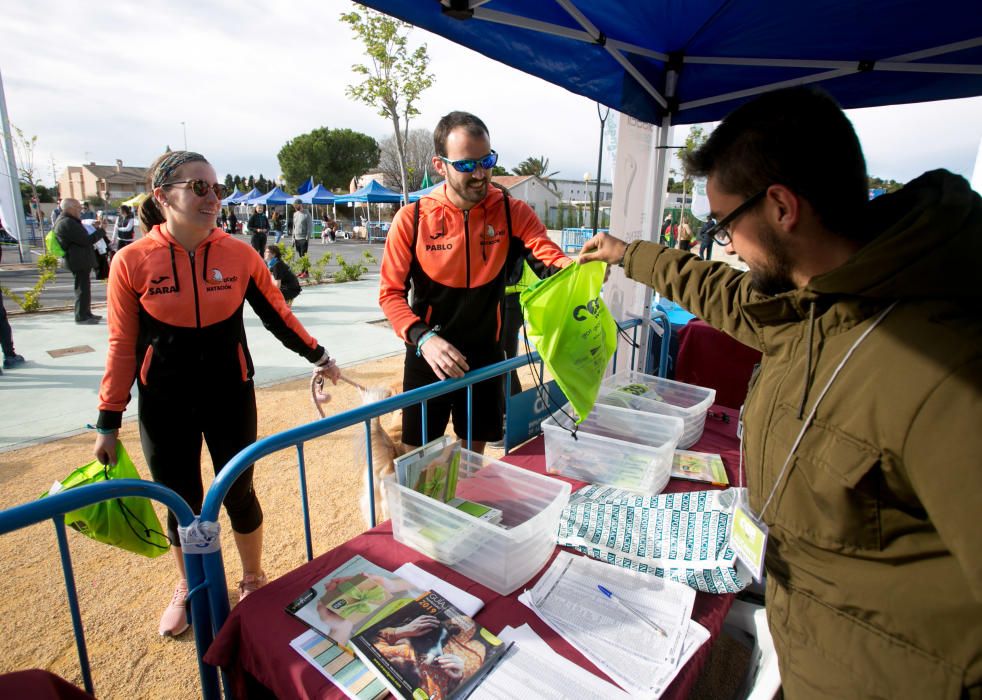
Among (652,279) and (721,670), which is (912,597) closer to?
(652,279)

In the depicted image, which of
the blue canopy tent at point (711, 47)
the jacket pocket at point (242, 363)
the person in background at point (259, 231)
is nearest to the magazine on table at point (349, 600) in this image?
the jacket pocket at point (242, 363)

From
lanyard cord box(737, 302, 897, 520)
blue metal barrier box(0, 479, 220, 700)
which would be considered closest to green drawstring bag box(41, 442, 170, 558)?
blue metal barrier box(0, 479, 220, 700)

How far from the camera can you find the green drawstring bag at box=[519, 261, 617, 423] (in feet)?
6.28

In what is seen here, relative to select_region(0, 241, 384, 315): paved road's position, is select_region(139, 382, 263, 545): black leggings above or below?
above

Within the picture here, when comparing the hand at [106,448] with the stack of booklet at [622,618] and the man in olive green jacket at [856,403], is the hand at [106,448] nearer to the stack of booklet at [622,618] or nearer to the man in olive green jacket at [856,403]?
the stack of booklet at [622,618]

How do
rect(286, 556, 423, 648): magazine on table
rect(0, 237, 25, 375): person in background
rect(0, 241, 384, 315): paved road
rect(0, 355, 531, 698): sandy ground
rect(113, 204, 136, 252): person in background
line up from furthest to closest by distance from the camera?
rect(113, 204, 136, 252): person in background
rect(0, 241, 384, 315): paved road
rect(0, 237, 25, 375): person in background
rect(0, 355, 531, 698): sandy ground
rect(286, 556, 423, 648): magazine on table

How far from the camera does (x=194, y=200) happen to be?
217 centimetres

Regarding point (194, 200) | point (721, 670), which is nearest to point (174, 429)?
point (194, 200)

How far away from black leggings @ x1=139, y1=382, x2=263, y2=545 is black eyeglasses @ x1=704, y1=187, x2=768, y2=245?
2.03 metres

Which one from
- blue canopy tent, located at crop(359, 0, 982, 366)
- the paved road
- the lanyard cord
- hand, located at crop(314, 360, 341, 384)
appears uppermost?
blue canopy tent, located at crop(359, 0, 982, 366)

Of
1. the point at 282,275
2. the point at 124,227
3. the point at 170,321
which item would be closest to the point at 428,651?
the point at 170,321

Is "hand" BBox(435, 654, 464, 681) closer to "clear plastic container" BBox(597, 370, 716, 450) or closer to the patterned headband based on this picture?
"clear plastic container" BBox(597, 370, 716, 450)

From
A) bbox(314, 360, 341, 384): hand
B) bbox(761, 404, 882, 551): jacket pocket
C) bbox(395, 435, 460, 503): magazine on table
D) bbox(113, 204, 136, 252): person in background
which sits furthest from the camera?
bbox(113, 204, 136, 252): person in background

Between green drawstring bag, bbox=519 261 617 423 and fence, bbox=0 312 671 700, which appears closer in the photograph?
fence, bbox=0 312 671 700
